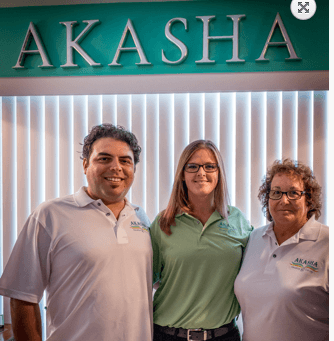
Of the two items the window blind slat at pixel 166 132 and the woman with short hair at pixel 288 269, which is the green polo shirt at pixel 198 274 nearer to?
the woman with short hair at pixel 288 269

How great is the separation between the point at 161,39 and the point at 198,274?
5.85 feet

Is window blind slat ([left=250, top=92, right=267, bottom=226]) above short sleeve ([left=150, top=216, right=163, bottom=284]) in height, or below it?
above

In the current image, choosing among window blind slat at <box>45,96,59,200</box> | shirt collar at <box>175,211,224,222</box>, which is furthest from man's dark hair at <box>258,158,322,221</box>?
window blind slat at <box>45,96,59,200</box>

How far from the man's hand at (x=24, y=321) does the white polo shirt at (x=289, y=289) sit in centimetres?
114

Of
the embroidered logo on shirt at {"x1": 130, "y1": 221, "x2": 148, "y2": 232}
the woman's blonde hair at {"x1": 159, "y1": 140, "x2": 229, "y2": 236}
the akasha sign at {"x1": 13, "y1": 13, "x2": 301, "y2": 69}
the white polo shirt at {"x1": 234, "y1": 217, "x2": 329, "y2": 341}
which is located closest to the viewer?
the white polo shirt at {"x1": 234, "y1": 217, "x2": 329, "y2": 341}

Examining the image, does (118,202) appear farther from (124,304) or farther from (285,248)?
(285,248)

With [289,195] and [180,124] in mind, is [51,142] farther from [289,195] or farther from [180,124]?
[289,195]

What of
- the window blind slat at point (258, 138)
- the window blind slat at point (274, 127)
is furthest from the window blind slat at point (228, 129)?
the window blind slat at point (274, 127)

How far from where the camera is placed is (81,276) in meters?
1.61

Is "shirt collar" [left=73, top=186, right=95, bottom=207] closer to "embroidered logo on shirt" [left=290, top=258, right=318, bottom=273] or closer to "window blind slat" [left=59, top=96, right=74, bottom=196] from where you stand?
"window blind slat" [left=59, top=96, right=74, bottom=196]

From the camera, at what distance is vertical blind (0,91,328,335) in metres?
2.34

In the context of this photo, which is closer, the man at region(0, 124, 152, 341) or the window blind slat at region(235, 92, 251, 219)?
the man at region(0, 124, 152, 341)

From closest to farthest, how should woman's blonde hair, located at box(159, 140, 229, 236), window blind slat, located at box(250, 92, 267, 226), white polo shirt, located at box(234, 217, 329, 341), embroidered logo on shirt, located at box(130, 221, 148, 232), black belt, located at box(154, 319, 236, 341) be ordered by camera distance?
Result: white polo shirt, located at box(234, 217, 329, 341), black belt, located at box(154, 319, 236, 341), embroidered logo on shirt, located at box(130, 221, 148, 232), woman's blonde hair, located at box(159, 140, 229, 236), window blind slat, located at box(250, 92, 267, 226)

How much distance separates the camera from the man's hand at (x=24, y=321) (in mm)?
1609
